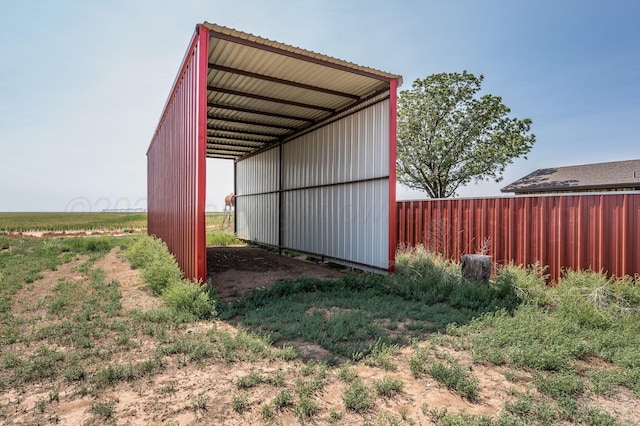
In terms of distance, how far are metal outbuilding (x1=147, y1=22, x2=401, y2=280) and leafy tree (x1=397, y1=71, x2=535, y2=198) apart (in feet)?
33.8

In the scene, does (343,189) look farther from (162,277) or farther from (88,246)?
(88,246)

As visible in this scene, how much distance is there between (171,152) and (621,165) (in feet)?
73.1

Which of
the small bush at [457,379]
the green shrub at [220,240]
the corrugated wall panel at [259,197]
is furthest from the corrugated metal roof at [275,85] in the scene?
the small bush at [457,379]

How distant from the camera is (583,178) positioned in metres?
18.6

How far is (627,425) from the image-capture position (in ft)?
8.16

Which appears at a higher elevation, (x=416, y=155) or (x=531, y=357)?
(x=416, y=155)

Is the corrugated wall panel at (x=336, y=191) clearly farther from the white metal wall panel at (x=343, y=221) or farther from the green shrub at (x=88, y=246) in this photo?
the green shrub at (x=88, y=246)

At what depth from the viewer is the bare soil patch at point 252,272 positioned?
22.9 feet

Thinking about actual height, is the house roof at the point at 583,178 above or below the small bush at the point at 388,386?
above

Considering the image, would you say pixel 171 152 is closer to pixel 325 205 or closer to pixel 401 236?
pixel 325 205

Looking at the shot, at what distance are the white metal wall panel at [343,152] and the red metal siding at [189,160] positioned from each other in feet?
13.5

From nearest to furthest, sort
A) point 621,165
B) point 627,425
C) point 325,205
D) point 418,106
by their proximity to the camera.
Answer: point 627,425, point 325,205, point 621,165, point 418,106

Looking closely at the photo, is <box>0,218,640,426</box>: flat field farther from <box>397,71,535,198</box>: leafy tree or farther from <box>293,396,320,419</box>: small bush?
<box>397,71,535,198</box>: leafy tree

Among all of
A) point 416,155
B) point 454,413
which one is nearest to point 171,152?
point 454,413
